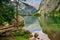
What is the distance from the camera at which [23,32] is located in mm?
9797

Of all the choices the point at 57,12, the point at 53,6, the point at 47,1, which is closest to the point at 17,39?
the point at 57,12

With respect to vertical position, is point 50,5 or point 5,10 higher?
point 50,5

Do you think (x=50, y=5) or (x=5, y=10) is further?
(x=50, y=5)

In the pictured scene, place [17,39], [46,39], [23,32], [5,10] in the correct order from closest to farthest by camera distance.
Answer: [5,10] < [46,39] < [17,39] < [23,32]

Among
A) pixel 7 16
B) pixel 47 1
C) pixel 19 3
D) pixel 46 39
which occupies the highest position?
pixel 47 1

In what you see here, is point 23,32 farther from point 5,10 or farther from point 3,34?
point 5,10

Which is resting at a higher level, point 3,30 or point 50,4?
point 50,4

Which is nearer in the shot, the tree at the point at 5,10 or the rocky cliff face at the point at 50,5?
the tree at the point at 5,10

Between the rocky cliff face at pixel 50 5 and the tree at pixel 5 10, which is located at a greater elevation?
the rocky cliff face at pixel 50 5

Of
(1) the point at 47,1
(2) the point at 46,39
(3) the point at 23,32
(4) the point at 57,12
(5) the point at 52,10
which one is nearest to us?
(2) the point at 46,39

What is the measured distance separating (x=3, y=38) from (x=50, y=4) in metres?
27.4

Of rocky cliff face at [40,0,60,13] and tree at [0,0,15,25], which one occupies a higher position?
rocky cliff face at [40,0,60,13]

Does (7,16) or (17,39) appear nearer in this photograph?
(7,16)

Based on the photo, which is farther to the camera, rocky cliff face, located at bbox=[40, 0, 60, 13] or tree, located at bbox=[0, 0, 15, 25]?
rocky cliff face, located at bbox=[40, 0, 60, 13]
